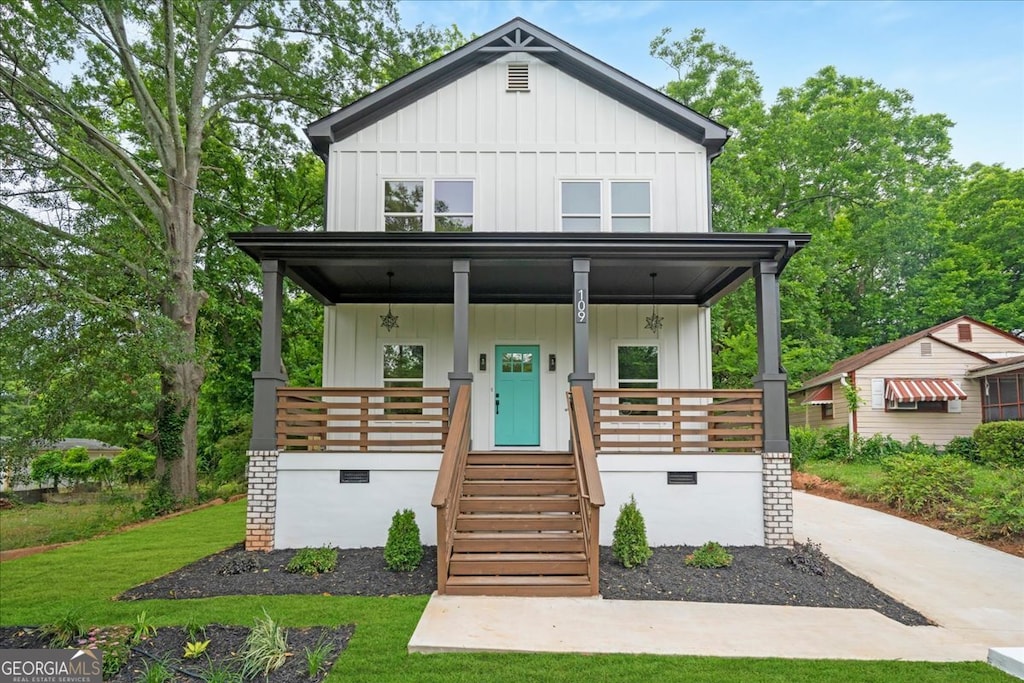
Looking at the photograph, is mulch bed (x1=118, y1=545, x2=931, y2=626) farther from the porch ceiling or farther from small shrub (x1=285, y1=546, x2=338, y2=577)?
the porch ceiling

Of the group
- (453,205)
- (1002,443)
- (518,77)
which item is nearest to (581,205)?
(453,205)

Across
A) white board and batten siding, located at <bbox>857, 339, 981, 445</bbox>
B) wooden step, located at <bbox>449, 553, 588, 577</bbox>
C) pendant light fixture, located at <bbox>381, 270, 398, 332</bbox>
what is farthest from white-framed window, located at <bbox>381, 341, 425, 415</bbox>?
white board and batten siding, located at <bbox>857, 339, 981, 445</bbox>

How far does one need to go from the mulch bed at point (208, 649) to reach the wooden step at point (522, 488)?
295cm

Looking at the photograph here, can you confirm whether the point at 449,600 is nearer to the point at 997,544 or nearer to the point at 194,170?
the point at 997,544

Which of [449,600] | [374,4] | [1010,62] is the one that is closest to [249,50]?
[374,4]

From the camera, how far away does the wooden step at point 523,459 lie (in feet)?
29.6

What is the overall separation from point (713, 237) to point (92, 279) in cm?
946

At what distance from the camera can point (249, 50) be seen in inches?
646

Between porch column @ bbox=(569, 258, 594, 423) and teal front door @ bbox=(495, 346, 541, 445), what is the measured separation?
2427 mm

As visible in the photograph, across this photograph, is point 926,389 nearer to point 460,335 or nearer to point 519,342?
point 519,342

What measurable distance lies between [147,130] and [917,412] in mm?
22494

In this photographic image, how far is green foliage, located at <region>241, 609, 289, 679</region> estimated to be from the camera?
470 centimetres

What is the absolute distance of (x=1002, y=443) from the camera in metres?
15.6

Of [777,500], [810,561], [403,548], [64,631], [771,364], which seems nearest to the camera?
[64,631]
